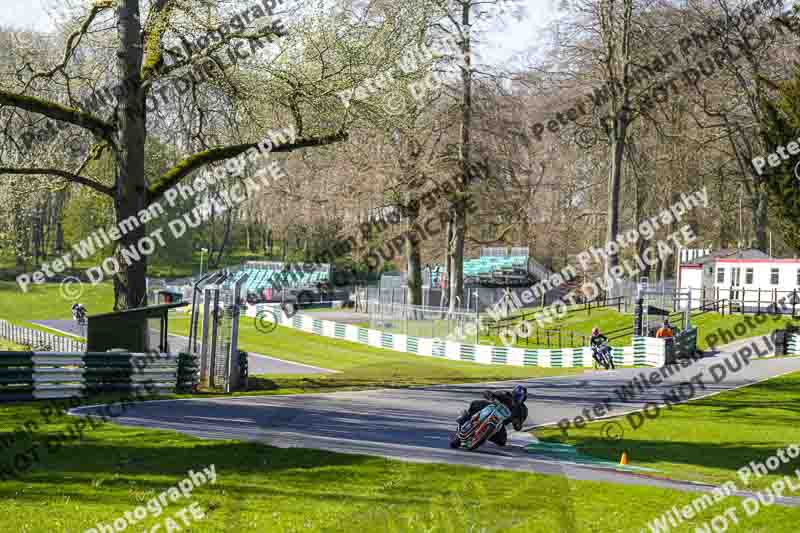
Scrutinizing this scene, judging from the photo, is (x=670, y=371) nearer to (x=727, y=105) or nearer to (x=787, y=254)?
(x=727, y=105)

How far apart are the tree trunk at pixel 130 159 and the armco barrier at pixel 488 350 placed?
1831 centimetres

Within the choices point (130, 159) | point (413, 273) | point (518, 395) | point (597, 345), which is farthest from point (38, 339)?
point (518, 395)

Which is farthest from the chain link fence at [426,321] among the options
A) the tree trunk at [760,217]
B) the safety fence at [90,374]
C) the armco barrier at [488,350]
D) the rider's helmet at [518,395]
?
the tree trunk at [760,217]

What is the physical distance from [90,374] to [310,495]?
30.9 feet

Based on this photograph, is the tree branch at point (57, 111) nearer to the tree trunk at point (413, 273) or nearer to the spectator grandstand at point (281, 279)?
the tree trunk at point (413, 273)

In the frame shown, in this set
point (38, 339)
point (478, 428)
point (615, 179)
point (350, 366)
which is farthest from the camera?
point (615, 179)

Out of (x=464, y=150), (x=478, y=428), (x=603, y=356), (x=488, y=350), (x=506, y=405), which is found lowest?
(x=488, y=350)

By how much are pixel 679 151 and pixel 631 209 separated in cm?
1216

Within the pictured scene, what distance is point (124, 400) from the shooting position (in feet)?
55.5

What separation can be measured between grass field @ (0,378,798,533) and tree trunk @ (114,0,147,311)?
27.6 ft

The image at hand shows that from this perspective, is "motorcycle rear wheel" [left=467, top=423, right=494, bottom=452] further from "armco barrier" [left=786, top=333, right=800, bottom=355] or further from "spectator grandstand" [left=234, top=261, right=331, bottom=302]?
"spectator grandstand" [left=234, top=261, right=331, bottom=302]

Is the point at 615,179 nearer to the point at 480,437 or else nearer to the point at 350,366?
the point at 350,366

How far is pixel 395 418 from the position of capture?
1702cm

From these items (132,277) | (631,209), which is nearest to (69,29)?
(132,277)
